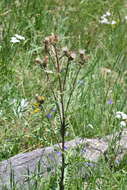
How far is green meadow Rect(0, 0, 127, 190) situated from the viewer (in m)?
3.46

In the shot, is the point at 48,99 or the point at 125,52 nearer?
the point at 48,99

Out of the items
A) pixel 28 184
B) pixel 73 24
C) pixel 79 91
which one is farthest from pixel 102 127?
pixel 73 24

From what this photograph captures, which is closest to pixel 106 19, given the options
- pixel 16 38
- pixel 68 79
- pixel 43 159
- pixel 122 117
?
pixel 16 38

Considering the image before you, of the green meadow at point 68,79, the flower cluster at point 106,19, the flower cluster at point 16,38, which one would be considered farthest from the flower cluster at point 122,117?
the flower cluster at point 106,19

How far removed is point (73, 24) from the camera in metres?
5.33

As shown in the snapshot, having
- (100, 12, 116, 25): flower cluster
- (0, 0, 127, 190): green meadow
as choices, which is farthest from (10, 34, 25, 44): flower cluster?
(100, 12, 116, 25): flower cluster

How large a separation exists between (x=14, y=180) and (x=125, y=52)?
2531 millimetres

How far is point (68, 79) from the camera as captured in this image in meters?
4.25

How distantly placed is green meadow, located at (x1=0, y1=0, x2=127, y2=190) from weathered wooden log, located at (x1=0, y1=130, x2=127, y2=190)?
0.10 m

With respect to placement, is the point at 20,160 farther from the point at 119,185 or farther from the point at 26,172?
the point at 119,185

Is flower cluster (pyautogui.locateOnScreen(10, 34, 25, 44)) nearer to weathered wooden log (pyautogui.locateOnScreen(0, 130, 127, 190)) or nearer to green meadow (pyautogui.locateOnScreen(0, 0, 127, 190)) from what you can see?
green meadow (pyautogui.locateOnScreen(0, 0, 127, 190))

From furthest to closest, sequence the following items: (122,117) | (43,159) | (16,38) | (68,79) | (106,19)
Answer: (106,19)
(16,38)
(68,79)
(122,117)
(43,159)

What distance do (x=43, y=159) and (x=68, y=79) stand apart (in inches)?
47.7

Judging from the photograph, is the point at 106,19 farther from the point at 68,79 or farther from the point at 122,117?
the point at 122,117
